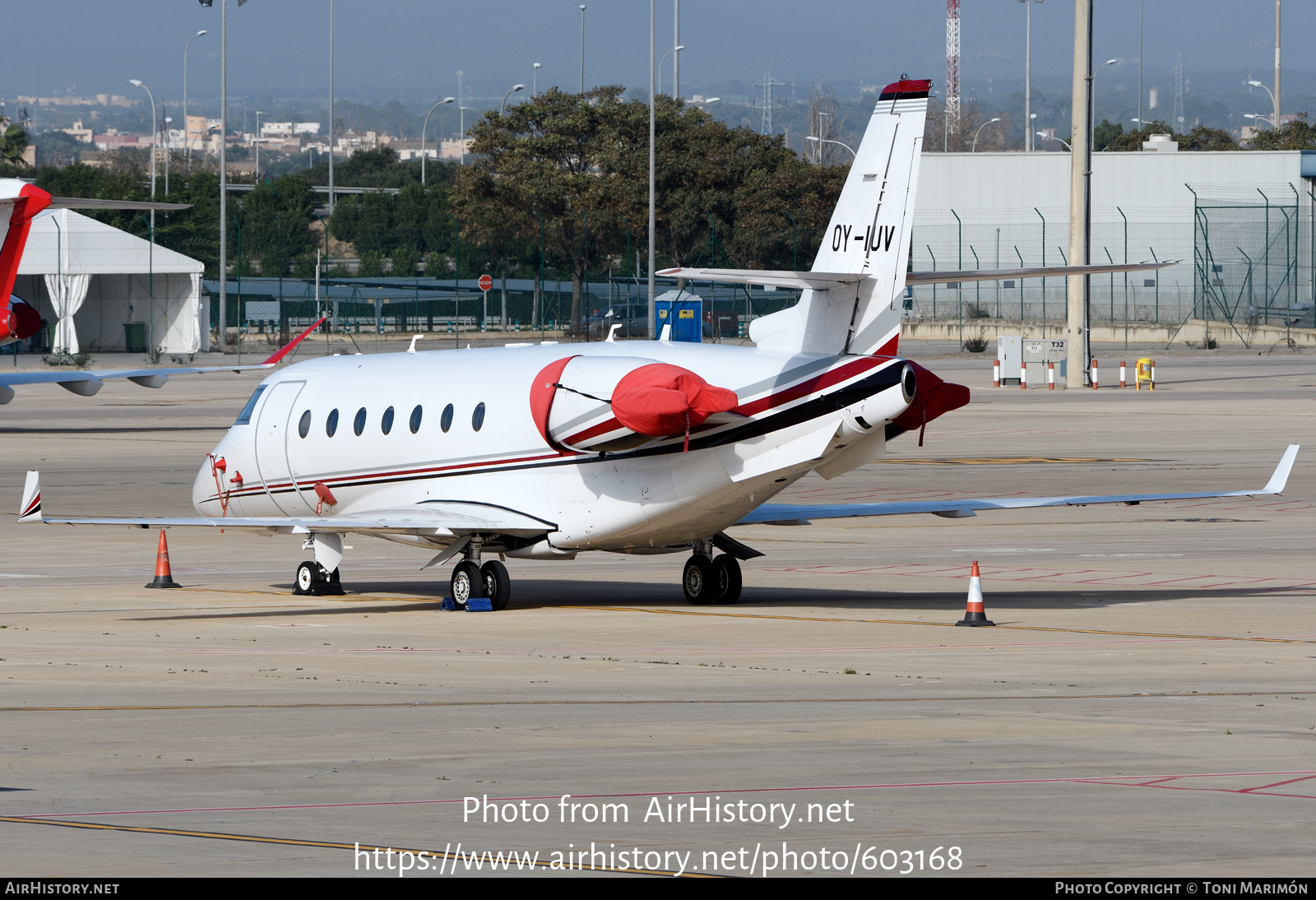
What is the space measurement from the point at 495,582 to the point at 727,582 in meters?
2.73

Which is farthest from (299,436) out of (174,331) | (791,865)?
(174,331)

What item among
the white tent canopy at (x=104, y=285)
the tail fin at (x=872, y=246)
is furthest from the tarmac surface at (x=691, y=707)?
the white tent canopy at (x=104, y=285)

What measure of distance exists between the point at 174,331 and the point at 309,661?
76.4 meters

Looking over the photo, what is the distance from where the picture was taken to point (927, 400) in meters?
20.0

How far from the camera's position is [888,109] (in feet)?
67.4

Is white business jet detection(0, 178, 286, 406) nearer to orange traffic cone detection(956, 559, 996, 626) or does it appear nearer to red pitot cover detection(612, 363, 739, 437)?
red pitot cover detection(612, 363, 739, 437)

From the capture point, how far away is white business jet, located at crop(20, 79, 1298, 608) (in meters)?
19.9

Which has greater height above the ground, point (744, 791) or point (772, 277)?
point (772, 277)

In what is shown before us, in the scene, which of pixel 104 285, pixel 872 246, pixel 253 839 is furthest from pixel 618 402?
pixel 104 285

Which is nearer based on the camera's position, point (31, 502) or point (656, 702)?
point (656, 702)

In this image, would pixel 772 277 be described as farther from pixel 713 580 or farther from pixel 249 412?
pixel 249 412

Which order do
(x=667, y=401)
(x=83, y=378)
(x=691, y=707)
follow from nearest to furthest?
(x=691, y=707)
(x=667, y=401)
(x=83, y=378)

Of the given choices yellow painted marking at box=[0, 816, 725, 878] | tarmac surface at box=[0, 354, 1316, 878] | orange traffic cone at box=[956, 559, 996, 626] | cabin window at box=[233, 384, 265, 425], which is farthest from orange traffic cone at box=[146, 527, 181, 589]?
yellow painted marking at box=[0, 816, 725, 878]

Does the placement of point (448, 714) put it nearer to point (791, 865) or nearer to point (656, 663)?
point (656, 663)
